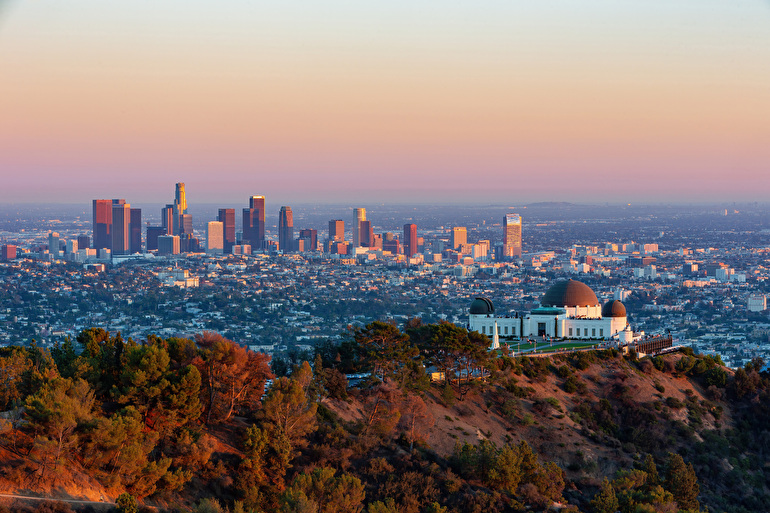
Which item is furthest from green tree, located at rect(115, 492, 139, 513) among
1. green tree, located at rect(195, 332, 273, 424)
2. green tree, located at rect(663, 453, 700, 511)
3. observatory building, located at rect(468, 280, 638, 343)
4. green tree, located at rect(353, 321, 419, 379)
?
observatory building, located at rect(468, 280, 638, 343)

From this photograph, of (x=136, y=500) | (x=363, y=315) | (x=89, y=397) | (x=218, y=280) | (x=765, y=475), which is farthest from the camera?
(x=218, y=280)

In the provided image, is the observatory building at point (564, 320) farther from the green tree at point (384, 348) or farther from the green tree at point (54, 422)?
the green tree at point (54, 422)

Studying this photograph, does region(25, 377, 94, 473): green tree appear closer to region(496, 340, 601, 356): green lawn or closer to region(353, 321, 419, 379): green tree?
region(353, 321, 419, 379): green tree

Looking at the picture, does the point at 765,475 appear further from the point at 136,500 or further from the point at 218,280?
the point at 218,280

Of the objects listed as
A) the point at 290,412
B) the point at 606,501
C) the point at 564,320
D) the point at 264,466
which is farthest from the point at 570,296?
the point at 264,466

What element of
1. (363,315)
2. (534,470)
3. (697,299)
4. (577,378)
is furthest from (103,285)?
(534,470)

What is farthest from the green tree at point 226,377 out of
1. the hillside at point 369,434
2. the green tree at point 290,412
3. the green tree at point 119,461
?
the green tree at point 119,461

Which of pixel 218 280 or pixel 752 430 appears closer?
pixel 752 430

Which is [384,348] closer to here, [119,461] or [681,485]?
[681,485]

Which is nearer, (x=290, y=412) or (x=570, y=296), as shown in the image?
(x=290, y=412)
